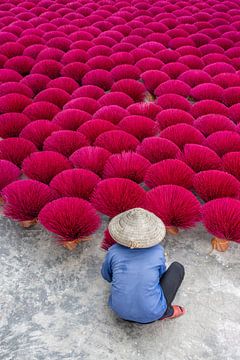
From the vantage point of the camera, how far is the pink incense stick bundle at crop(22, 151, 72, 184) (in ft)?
4.66

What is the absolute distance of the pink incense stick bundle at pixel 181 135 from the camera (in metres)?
1.58

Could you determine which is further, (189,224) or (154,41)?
(154,41)

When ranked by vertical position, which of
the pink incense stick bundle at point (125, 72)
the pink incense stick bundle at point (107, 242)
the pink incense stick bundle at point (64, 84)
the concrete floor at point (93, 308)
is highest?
the pink incense stick bundle at point (125, 72)

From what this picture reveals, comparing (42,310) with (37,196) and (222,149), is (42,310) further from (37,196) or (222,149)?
(222,149)

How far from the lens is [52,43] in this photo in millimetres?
2465

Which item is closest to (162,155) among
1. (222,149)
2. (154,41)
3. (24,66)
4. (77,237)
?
(222,149)

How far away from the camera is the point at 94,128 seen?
1609mm

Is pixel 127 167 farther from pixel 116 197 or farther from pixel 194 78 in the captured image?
pixel 194 78

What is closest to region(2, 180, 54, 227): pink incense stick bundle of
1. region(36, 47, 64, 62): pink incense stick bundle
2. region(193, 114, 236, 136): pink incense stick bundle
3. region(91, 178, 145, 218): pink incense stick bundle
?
region(91, 178, 145, 218): pink incense stick bundle

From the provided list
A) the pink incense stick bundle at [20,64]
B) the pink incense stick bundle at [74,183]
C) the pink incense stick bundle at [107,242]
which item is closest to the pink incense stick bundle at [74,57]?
the pink incense stick bundle at [20,64]

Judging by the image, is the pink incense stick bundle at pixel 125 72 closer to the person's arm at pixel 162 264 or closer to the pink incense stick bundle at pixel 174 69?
the pink incense stick bundle at pixel 174 69

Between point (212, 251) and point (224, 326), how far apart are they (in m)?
0.26

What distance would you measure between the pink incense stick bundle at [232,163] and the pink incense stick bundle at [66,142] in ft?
1.62

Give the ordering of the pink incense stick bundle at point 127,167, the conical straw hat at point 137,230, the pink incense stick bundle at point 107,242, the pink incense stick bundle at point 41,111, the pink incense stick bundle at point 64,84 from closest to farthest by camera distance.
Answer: the conical straw hat at point 137,230 < the pink incense stick bundle at point 107,242 < the pink incense stick bundle at point 127,167 < the pink incense stick bundle at point 41,111 < the pink incense stick bundle at point 64,84
